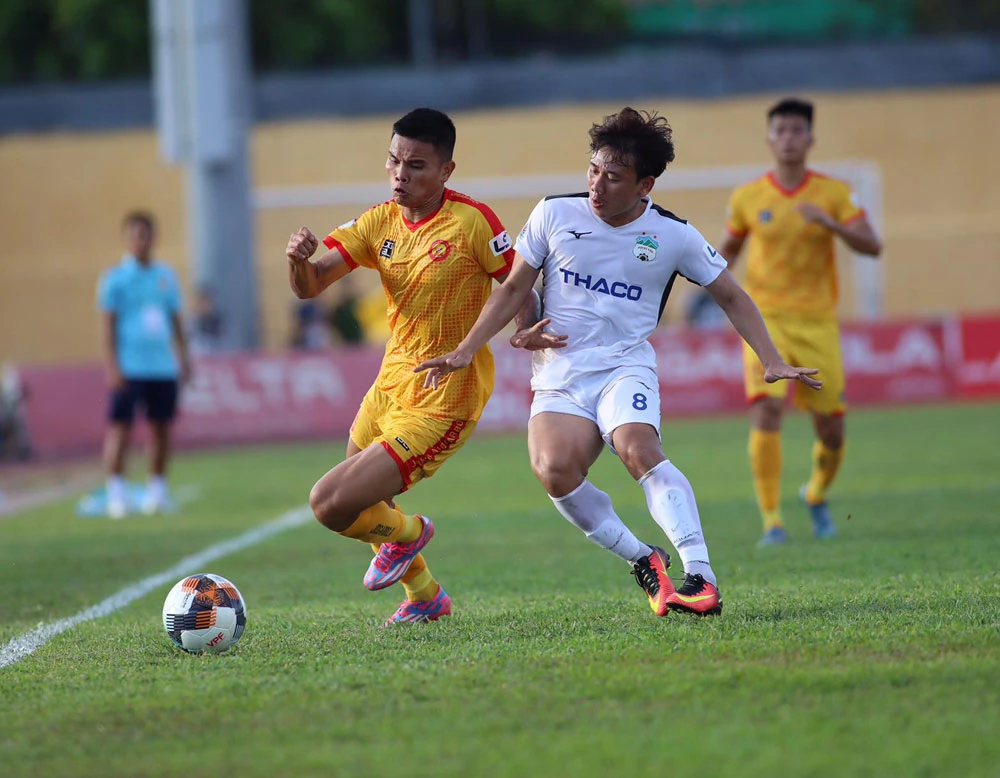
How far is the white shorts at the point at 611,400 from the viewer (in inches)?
227

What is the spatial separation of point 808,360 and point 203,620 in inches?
179

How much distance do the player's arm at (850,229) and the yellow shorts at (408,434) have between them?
3.22 metres

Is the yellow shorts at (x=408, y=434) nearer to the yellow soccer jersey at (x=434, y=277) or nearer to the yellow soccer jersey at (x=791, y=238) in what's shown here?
the yellow soccer jersey at (x=434, y=277)

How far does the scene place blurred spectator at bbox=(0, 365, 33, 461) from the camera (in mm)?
18906

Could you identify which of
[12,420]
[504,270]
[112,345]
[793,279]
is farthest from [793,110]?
[12,420]

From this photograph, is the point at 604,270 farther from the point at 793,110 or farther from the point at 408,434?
the point at 793,110

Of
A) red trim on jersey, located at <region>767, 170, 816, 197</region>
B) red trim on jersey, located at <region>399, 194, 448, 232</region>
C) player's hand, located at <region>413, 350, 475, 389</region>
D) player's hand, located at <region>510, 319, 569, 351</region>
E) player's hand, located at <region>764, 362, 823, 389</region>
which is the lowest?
player's hand, located at <region>764, 362, 823, 389</region>

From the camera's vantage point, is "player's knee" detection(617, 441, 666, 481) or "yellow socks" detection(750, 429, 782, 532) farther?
"yellow socks" detection(750, 429, 782, 532)

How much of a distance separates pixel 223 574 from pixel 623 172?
378cm

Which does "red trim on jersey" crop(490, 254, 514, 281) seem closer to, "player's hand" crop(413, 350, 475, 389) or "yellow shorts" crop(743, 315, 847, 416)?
"player's hand" crop(413, 350, 475, 389)

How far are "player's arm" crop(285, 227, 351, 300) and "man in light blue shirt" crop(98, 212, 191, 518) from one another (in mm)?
6524

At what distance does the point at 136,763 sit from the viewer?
386cm

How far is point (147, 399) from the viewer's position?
12359 mm

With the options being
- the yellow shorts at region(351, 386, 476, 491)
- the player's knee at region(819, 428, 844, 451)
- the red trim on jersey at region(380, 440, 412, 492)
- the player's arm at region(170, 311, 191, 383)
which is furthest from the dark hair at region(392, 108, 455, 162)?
the player's arm at region(170, 311, 191, 383)
